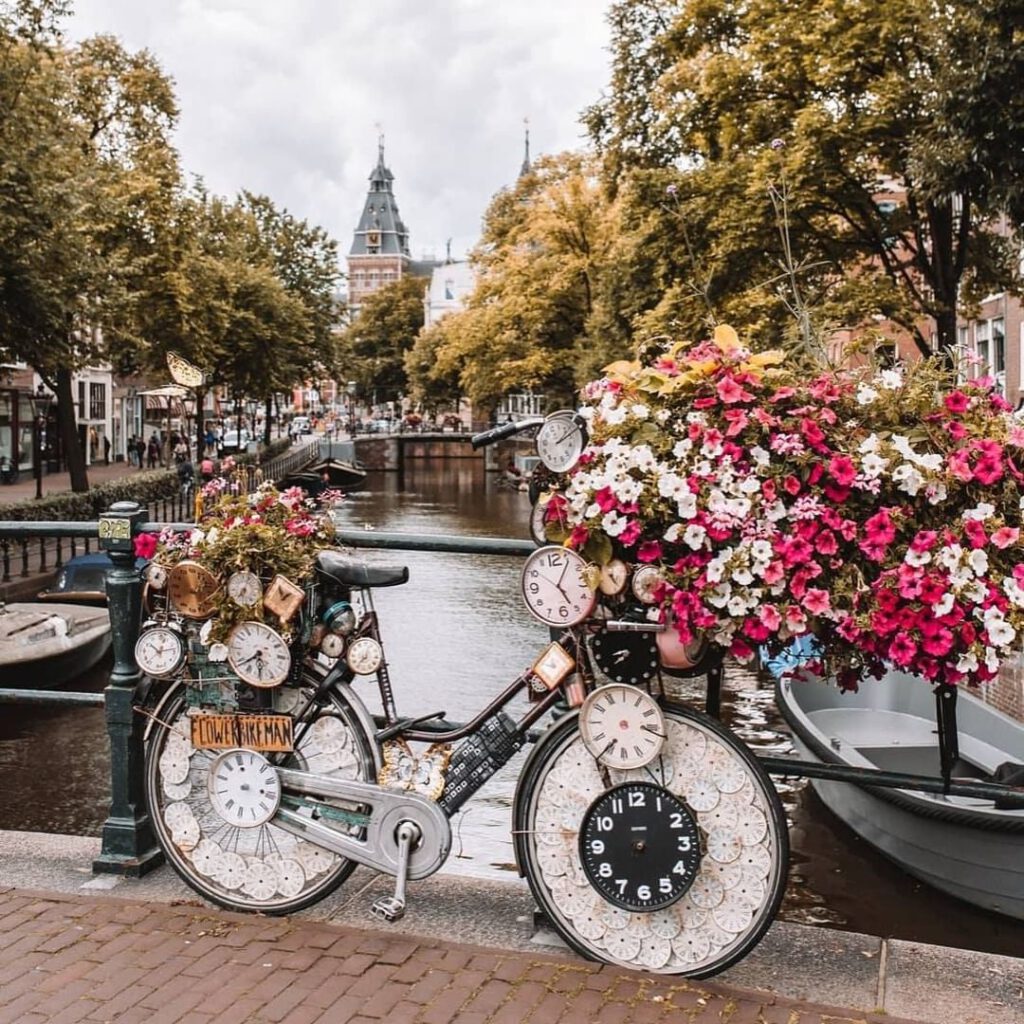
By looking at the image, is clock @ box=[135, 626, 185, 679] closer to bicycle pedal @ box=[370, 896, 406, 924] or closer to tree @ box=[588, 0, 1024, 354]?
bicycle pedal @ box=[370, 896, 406, 924]

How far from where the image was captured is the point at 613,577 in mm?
3457

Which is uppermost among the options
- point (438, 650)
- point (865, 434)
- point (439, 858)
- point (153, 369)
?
point (153, 369)

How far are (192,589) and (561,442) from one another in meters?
1.28

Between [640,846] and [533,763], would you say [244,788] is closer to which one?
[533,763]

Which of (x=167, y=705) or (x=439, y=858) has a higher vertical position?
(x=167, y=705)

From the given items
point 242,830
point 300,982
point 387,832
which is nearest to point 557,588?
point 387,832

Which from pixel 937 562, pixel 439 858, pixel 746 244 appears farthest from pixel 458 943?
pixel 746 244

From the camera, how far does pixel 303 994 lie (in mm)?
3422

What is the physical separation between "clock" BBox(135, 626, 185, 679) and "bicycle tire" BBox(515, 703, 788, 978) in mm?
1209

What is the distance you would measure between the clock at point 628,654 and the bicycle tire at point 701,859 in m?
0.12

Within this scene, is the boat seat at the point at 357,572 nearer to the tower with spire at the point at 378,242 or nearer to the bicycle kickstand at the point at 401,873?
the bicycle kickstand at the point at 401,873

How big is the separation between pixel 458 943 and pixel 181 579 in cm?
139

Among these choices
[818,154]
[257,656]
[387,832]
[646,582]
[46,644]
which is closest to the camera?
[646,582]

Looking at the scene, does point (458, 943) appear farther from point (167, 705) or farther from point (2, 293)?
point (2, 293)
